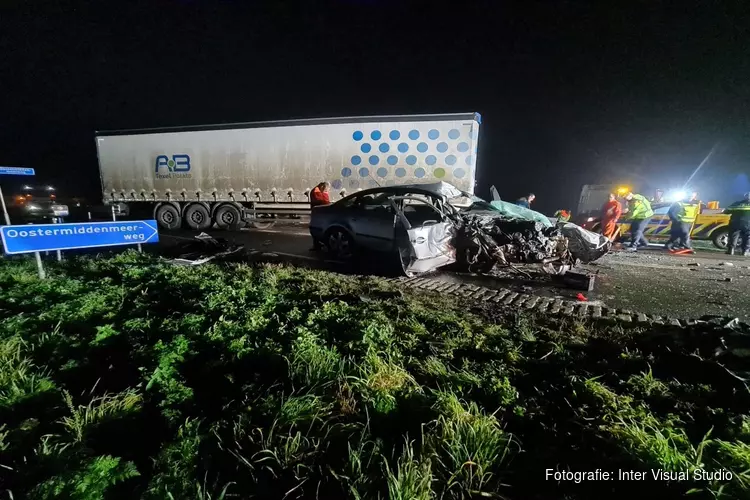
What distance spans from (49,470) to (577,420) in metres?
2.80

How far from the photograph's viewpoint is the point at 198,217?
36.6 feet

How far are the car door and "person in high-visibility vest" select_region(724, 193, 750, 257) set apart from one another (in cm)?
903

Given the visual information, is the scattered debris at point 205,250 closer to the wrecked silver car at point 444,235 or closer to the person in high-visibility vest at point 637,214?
the wrecked silver car at point 444,235

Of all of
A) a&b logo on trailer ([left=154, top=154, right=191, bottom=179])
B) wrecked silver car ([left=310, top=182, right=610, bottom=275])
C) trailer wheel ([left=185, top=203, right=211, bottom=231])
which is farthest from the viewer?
trailer wheel ([left=185, top=203, right=211, bottom=231])

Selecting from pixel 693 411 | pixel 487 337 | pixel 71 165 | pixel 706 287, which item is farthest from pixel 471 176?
pixel 71 165

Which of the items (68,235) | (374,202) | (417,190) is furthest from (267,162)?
(68,235)

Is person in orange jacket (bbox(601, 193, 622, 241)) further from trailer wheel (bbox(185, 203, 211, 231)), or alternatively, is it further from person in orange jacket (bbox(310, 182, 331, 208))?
trailer wheel (bbox(185, 203, 211, 231))

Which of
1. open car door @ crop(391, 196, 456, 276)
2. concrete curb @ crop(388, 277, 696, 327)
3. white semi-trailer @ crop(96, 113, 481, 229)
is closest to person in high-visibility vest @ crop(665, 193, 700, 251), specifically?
white semi-trailer @ crop(96, 113, 481, 229)

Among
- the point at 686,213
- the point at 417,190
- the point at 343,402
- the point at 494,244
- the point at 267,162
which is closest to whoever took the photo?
the point at 343,402

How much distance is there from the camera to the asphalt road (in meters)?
4.42

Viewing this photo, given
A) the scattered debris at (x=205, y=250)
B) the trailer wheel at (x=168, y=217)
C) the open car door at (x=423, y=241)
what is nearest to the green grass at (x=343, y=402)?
the open car door at (x=423, y=241)

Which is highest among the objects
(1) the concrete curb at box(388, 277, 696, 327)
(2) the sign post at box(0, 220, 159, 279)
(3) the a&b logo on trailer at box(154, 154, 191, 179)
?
(3) the a&b logo on trailer at box(154, 154, 191, 179)

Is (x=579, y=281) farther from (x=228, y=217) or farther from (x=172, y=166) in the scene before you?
(x=172, y=166)

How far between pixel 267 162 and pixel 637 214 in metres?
10.7
